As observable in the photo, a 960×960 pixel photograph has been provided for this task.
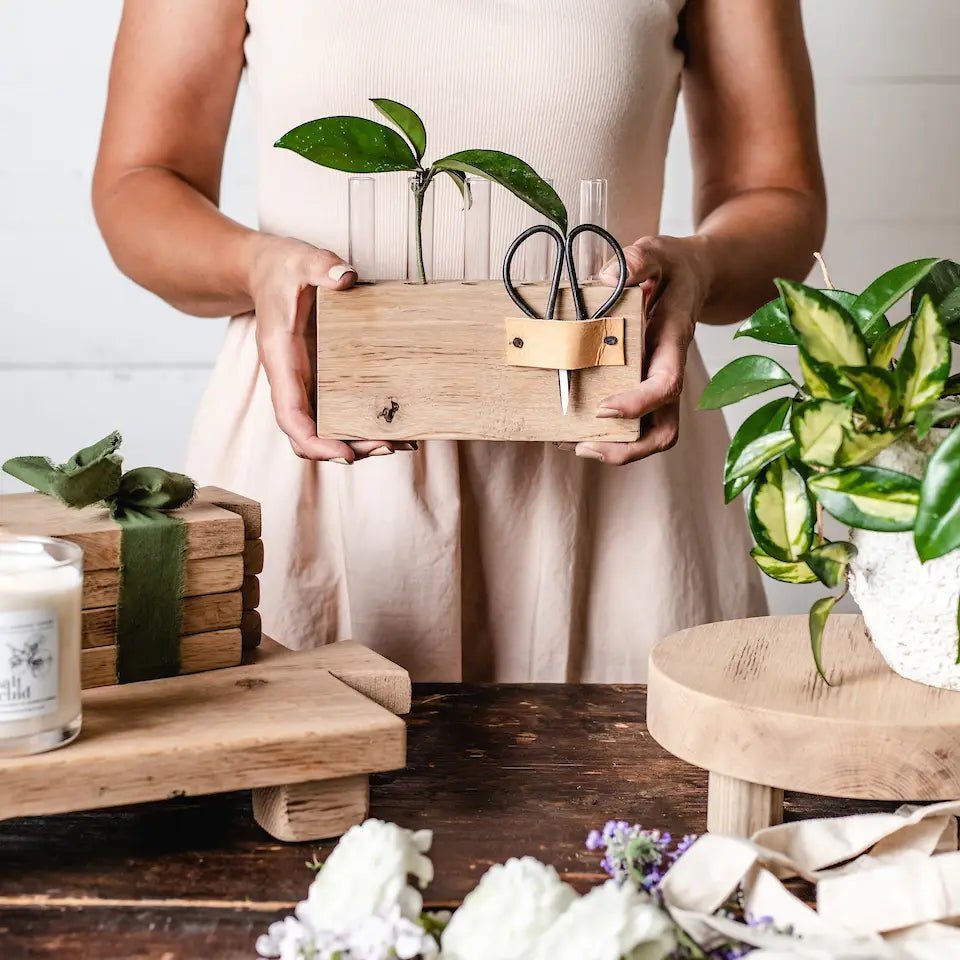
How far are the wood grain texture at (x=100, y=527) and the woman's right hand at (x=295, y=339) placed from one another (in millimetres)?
103

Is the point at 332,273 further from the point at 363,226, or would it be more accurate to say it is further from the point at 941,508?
the point at 941,508

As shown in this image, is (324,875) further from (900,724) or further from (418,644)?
(418,644)

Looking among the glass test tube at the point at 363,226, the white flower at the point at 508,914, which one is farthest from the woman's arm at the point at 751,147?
the white flower at the point at 508,914

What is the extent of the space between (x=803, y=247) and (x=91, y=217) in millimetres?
1016

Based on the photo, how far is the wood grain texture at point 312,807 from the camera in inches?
22.0

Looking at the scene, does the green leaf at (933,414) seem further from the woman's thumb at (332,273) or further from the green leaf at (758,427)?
the woman's thumb at (332,273)

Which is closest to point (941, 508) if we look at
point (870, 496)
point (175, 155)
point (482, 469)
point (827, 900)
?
point (870, 496)

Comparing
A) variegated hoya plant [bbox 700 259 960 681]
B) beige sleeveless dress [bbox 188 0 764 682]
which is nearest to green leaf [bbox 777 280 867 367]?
variegated hoya plant [bbox 700 259 960 681]

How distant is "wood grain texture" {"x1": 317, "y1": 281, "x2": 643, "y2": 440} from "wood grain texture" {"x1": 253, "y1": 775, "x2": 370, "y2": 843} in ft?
0.78

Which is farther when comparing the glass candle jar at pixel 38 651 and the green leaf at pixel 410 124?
the green leaf at pixel 410 124

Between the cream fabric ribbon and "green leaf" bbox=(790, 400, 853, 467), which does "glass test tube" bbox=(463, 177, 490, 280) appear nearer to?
"green leaf" bbox=(790, 400, 853, 467)

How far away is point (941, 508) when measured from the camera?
1.60ft

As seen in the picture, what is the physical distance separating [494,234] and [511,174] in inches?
10.0

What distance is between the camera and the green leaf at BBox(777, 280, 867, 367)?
535mm
